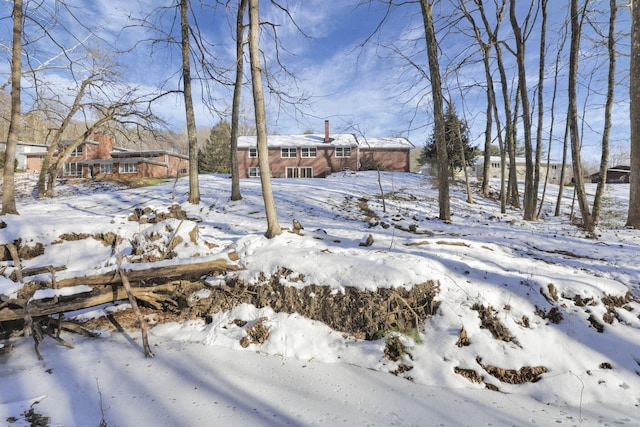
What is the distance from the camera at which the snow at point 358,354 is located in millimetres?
3027

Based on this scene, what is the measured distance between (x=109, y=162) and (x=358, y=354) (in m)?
39.5

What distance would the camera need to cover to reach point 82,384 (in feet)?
Result: 11.2

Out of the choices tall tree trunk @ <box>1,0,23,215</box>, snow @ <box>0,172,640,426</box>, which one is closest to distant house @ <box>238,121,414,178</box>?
tall tree trunk @ <box>1,0,23,215</box>

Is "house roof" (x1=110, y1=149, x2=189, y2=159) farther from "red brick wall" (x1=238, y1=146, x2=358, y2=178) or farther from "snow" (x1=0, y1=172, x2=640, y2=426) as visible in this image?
"snow" (x1=0, y1=172, x2=640, y2=426)

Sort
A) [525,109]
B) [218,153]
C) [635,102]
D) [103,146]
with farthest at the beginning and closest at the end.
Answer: [218,153] < [103,146] < [525,109] < [635,102]

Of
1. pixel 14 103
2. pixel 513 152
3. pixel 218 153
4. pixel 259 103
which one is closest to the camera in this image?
pixel 259 103

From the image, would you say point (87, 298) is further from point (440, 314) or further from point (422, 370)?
point (440, 314)

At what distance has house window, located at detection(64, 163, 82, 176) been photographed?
1366 inches

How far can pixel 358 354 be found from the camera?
A: 3.96m

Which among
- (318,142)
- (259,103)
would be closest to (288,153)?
(318,142)

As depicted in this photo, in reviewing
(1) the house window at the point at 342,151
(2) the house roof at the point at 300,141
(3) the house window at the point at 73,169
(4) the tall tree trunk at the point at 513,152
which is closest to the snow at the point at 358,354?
(4) the tall tree trunk at the point at 513,152

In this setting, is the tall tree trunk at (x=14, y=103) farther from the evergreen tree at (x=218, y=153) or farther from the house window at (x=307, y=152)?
the evergreen tree at (x=218, y=153)

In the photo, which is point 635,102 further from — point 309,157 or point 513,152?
point 309,157

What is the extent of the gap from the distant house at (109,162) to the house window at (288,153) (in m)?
11.7
